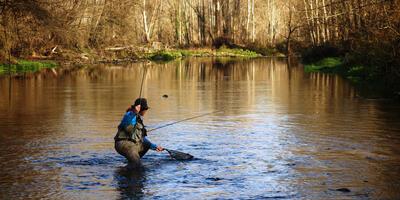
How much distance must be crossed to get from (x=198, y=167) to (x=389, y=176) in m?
3.48

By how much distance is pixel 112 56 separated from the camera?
227ft

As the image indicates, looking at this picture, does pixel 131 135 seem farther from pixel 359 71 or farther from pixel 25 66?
pixel 25 66

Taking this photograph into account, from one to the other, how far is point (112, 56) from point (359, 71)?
1382 inches

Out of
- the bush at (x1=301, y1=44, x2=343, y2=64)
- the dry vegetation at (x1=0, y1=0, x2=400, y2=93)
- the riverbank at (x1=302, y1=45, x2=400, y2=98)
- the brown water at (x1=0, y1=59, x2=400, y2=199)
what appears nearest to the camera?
the brown water at (x1=0, y1=59, x2=400, y2=199)

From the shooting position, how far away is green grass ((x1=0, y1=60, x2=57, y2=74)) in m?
47.9

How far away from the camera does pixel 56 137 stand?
57.0 feet

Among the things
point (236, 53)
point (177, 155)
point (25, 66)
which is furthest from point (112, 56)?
point (177, 155)

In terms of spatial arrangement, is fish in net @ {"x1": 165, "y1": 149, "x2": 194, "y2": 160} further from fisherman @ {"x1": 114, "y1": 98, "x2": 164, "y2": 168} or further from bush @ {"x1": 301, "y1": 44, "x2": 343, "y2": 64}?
bush @ {"x1": 301, "y1": 44, "x2": 343, "y2": 64}

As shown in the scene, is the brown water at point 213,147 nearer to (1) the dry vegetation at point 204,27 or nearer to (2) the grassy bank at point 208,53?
(1) the dry vegetation at point 204,27

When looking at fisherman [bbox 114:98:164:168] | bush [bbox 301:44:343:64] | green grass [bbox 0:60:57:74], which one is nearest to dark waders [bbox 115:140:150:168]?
fisherman [bbox 114:98:164:168]

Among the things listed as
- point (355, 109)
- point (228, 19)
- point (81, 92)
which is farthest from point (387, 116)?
point (228, 19)

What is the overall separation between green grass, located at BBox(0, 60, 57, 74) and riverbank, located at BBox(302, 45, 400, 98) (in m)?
19.7

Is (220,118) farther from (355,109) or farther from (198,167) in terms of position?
(198,167)

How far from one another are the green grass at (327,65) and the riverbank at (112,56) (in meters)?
19.3
